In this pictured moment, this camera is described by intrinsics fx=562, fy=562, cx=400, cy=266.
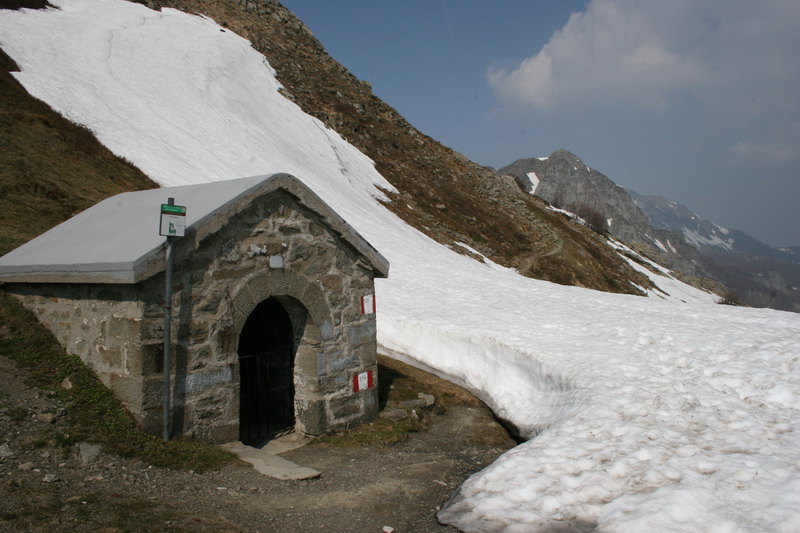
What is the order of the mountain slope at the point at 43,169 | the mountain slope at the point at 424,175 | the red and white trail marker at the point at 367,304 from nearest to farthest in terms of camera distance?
1. the red and white trail marker at the point at 367,304
2. the mountain slope at the point at 43,169
3. the mountain slope at the point at 424,175

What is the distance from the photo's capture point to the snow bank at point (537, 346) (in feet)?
22.6

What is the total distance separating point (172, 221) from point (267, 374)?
411 centimetres

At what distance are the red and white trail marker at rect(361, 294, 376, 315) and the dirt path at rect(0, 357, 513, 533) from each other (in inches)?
104

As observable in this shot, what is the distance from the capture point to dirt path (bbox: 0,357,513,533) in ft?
18.7

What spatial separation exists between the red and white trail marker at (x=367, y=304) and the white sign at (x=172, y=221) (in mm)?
3923

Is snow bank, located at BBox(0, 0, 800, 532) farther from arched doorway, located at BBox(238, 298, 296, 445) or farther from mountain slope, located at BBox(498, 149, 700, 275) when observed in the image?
mountain slope, located at BBox(498, 149, 700, 275)

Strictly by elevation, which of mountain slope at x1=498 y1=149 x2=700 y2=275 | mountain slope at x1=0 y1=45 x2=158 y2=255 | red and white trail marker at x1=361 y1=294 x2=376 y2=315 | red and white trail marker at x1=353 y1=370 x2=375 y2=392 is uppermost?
mountain slope at x1=498 y1=149 x2=700 y2=275

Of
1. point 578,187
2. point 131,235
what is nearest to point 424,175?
point 131,235

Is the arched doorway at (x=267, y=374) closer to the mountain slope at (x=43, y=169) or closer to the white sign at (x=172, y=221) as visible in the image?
the white sign at (x=172, y=221)

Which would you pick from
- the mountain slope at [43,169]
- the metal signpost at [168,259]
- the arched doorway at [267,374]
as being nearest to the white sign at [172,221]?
the metal signpost at [168,259]

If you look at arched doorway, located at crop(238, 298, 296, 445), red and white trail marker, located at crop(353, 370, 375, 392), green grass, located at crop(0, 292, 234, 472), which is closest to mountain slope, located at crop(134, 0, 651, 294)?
arched doorway, located at crop(238, 298, 296, 445)

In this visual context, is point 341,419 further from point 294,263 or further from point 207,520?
point 207,520

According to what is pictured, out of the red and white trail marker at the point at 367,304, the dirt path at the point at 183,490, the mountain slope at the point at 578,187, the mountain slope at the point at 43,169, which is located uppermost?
the mountain slope at the point at 578,187

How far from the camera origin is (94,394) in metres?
7.75
